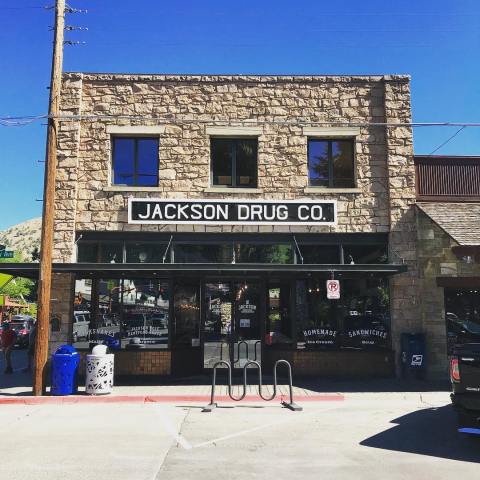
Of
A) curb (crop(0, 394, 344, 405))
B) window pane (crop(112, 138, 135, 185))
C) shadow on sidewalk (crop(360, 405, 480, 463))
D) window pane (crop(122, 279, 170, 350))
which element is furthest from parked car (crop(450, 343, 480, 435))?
Answer: window pane (crop(112, 138, 135, 185))

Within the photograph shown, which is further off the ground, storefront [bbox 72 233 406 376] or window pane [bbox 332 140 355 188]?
window pane [bbox 332 140 355 188]

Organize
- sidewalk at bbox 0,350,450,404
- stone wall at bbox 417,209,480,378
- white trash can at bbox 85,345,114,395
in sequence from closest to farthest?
sidewalk at bbox 0,350,450,404, white trash can at bbox 85,345,114,395, stone wall at bbox 417,209,480,378

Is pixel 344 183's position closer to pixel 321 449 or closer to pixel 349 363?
pixel 349 363

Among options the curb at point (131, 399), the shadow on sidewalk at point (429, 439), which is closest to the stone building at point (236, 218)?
the curb at point (131, 399)

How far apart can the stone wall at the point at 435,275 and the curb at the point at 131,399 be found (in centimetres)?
384

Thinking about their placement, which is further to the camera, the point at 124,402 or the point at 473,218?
the point at 473,218

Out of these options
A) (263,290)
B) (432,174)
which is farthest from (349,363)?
(432,174)

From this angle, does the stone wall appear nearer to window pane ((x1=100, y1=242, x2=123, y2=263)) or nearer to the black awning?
the black awning

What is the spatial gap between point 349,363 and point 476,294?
398cm

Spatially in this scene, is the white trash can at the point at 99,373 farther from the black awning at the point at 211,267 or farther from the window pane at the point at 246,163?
the window pane at the point at 246,163

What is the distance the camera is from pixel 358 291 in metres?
14.3

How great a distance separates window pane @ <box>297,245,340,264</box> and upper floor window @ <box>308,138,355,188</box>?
1.82 metres

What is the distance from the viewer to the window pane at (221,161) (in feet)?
48.2

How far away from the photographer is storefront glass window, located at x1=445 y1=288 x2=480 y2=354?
13977mm
